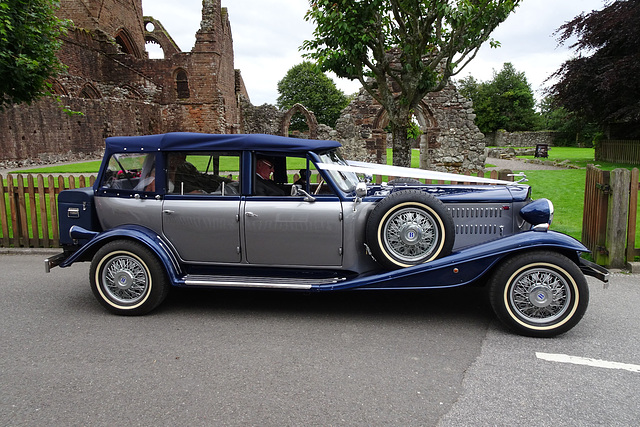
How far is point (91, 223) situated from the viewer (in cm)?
497

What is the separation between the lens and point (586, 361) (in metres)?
3.57

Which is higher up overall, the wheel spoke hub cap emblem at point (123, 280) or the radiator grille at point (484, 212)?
the radiator grille at point (484, 212)

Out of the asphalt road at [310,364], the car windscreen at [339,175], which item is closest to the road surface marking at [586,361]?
the asphalt road at [310,364]

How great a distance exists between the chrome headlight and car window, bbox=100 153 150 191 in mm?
3873

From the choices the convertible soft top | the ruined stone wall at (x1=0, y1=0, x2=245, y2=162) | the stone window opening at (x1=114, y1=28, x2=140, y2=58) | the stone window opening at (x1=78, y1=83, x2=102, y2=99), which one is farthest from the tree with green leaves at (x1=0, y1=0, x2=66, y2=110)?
the stone window opening at (x1=114, y1=28, x2=140, y2=58)

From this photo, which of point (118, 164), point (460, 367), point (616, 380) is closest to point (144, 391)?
point (460, 367)

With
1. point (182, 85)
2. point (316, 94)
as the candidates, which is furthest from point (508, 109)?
point (182, 85)

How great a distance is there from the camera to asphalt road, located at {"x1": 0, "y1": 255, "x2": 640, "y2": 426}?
294cm

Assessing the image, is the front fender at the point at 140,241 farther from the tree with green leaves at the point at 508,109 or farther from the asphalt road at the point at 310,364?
the tree with green leaves at the point at 508,109

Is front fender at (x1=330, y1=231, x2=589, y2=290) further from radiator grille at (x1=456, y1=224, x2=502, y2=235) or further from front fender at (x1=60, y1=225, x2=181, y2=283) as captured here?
front fender at (x1=60, y1=225, x2=181, y2=283)

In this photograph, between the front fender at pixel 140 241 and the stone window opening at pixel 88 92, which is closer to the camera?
the front fender at pixel 140 241

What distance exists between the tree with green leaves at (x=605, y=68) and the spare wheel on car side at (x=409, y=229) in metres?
20.8

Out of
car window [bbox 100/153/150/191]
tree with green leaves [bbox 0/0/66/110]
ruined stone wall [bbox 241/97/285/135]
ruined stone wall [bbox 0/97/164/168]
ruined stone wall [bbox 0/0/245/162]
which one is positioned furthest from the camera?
ruined stone wall [bbox 241/97/285/135]

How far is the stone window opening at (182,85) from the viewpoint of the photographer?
34.0 metres
